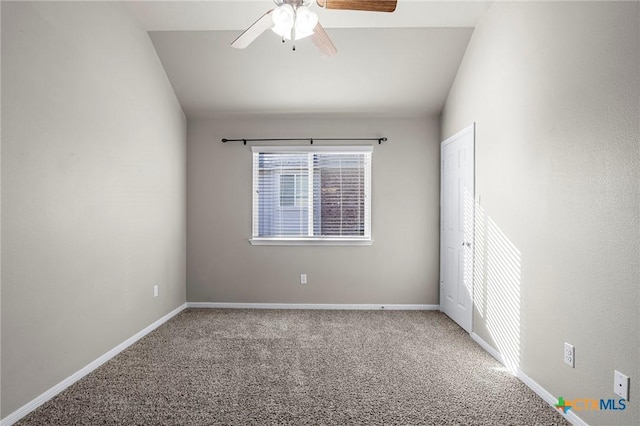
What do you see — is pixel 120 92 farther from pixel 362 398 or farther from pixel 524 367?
pixel 524 367

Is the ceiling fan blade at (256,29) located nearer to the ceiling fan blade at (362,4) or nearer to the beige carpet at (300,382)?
the ceiling fan blade at (362,4)

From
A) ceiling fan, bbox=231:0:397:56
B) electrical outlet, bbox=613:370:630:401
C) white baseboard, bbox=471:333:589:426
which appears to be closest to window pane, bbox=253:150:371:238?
white baseboard, bbox=471:333:589:426

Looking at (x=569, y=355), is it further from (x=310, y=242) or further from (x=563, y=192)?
(x=310, y=242)

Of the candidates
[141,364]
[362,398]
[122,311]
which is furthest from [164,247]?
[362,398]

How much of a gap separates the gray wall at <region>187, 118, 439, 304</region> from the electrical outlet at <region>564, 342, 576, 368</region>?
2.33 meters

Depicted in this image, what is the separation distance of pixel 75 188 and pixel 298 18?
6.17 ft

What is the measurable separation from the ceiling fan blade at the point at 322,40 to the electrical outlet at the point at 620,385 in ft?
8.18

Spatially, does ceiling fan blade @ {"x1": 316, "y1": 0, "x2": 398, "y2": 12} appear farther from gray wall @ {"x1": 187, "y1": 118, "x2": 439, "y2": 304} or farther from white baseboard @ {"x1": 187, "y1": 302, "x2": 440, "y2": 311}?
white baseboard @ {"x1": 187, "y1": 302, "x2": 440, "y2": 311}

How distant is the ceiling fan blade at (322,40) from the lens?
2.38 m

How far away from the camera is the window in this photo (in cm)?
450

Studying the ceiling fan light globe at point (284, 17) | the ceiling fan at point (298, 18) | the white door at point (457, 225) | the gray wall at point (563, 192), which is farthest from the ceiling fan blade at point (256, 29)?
the white door at point (457, 225)

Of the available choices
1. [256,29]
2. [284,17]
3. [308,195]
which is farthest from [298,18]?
[308,195]

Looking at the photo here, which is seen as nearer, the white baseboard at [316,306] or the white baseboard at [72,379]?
the white baseboard at [72,379]

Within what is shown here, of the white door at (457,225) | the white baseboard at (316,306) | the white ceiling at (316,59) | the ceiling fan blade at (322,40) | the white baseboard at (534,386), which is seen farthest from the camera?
the white baseboard at (316,306)
